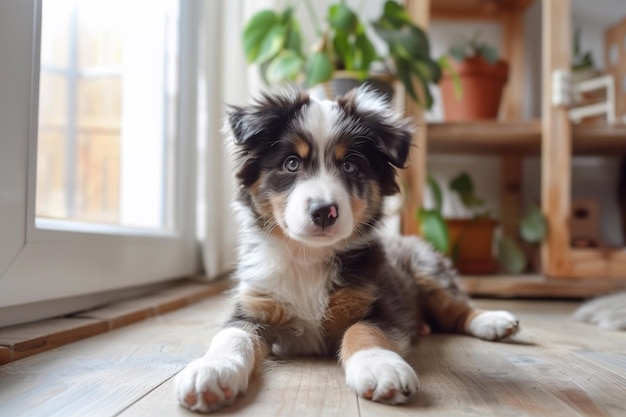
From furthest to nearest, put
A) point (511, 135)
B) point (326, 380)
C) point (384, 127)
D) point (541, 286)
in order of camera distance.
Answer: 1. point (511, 135)
2. point (541, 286)
3. point (384, 127)
4. point (326, 380)

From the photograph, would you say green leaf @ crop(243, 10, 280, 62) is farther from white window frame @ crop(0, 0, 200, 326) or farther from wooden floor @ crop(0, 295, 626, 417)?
Result: wooden floor @ crop(0, 295, 626, 417)

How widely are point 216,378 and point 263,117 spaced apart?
81 cm

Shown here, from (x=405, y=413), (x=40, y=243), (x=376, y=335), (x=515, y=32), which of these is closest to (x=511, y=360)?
(x=376, y=335)

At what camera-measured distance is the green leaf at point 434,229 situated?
307 cm

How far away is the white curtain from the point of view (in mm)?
3447

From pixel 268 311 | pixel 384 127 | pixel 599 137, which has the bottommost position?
pixel 268 311

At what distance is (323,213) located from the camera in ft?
5.03

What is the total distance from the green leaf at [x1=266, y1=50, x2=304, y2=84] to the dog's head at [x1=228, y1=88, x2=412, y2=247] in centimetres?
130

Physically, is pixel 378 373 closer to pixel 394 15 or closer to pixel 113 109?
pixel 394 15

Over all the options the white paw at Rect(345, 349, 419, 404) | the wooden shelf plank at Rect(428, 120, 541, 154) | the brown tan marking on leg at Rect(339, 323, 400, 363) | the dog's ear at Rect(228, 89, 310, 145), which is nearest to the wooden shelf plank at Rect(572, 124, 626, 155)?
the wooden shelf plank at Rect(428, 120, 541, 154)

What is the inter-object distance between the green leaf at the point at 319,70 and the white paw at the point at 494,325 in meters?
1.46

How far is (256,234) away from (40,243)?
697mm

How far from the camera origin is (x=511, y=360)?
5.62 feet

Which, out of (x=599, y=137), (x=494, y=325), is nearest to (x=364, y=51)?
(x=599, y=137)
